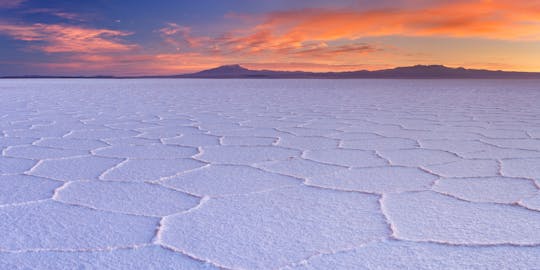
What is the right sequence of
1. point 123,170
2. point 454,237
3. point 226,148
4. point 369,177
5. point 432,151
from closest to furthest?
point 454,237 < point 369,177 < point 123,170 < point 432,151 < point 226,148

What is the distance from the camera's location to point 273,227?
48.0 inches

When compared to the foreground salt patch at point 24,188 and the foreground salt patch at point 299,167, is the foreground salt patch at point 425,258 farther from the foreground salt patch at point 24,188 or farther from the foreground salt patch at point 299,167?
the foreground salt patch at point 24,188

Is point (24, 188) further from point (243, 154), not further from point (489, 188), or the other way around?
point (489, 188)

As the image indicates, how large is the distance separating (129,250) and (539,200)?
106 cm

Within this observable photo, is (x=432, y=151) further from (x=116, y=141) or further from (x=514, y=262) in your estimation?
(x=116, y=141)

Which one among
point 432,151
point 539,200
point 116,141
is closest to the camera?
point 539,200

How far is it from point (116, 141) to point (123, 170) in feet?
2.81

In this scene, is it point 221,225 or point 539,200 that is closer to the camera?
point 221,225

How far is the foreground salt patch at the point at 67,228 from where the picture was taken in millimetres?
1121

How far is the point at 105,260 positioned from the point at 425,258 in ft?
1.98

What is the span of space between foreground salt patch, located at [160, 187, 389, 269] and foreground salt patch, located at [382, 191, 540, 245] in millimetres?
53

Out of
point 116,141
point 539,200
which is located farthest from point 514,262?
point 116,141

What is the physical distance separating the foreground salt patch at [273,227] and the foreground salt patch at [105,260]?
0.04 m

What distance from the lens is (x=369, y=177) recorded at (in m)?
1.76
